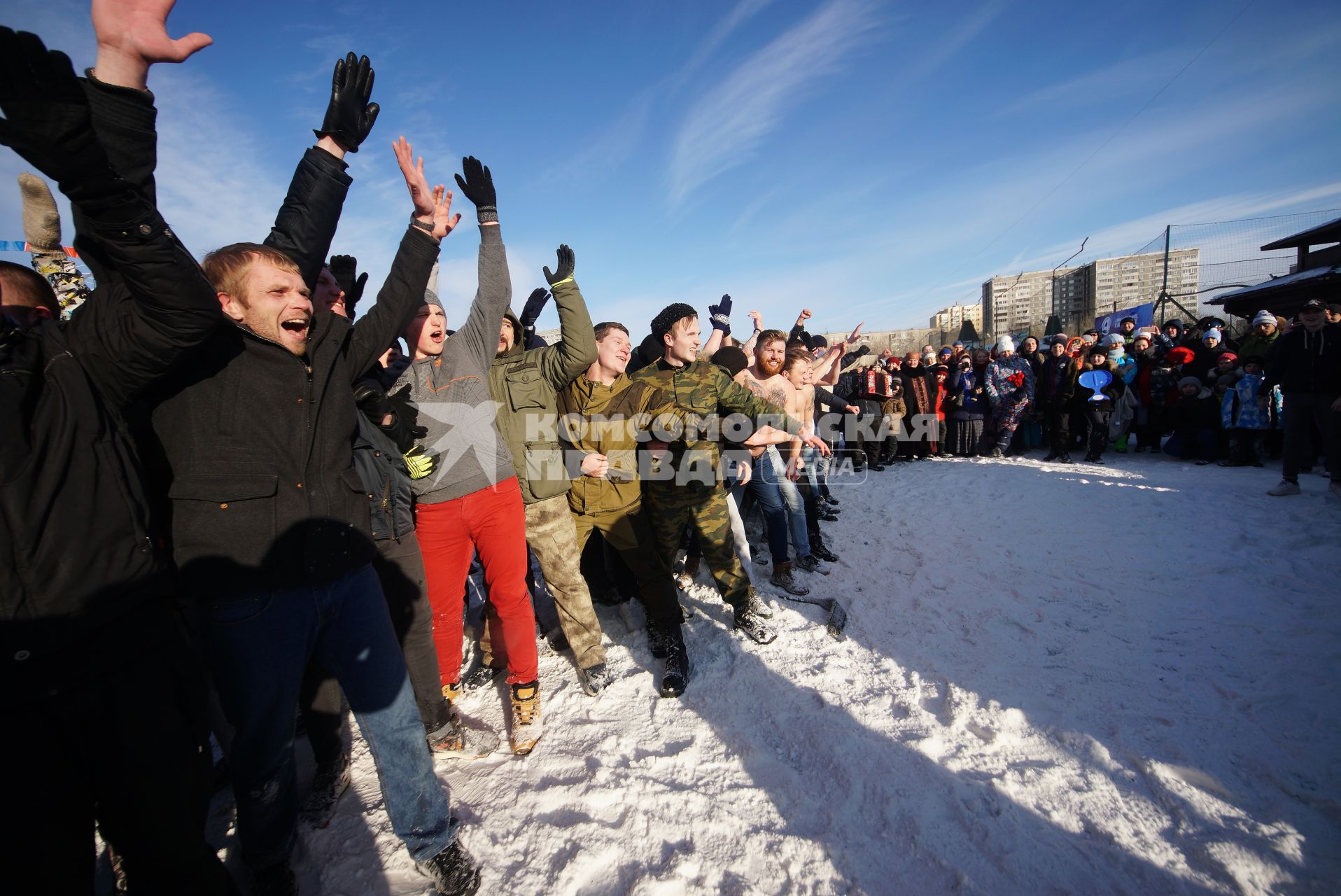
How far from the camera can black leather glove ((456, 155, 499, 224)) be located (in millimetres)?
2619

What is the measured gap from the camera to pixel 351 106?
1985 mm

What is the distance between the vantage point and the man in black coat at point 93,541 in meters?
1.14

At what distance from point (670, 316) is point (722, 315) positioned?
2351 mm

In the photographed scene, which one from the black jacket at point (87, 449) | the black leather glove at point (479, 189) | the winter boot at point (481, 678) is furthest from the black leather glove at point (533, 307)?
the black jacket at point (87, 449)

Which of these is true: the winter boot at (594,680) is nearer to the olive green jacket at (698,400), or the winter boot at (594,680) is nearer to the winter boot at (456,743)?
the winter boot at (456,743)

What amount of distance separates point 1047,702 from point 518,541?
9.49 feet

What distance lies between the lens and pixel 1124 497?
5.95m

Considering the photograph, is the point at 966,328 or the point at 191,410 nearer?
the point at 191,410

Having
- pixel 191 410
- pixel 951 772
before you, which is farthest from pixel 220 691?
pixel 951 772

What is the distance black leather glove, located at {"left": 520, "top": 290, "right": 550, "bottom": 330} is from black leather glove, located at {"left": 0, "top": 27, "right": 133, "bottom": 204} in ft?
12.6

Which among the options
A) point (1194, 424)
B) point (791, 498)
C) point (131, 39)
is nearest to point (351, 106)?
point (131, 39)

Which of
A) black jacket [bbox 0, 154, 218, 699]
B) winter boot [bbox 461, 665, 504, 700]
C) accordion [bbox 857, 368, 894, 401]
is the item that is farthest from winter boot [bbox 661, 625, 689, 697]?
accordion [bbox 857, 368, 894, 401]

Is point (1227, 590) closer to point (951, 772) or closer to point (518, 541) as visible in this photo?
point (951, 772)

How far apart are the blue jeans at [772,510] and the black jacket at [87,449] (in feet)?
12.1
